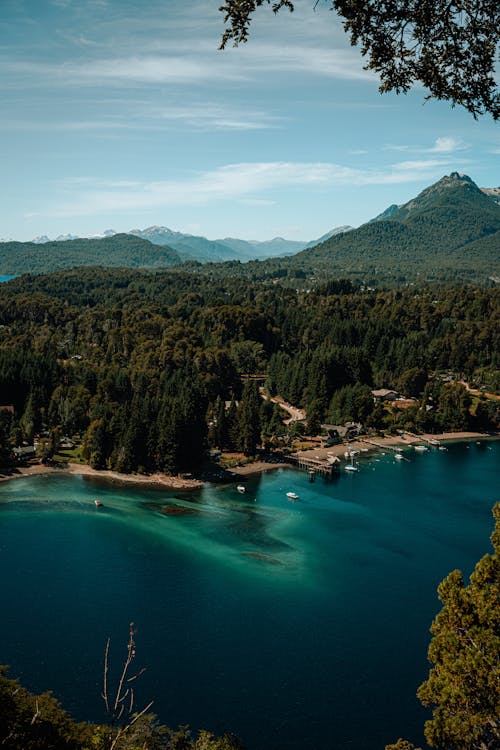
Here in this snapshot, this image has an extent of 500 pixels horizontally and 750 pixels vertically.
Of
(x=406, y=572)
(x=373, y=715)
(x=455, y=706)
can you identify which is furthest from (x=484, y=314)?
(x=455, y=706)

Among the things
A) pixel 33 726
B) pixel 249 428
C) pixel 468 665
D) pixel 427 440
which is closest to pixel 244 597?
pixel 33 726

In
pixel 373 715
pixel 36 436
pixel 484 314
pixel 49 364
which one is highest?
pixel 484 314

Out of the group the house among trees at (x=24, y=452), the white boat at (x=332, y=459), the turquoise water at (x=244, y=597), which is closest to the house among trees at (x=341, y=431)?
the white boat at (x=332, y=459)

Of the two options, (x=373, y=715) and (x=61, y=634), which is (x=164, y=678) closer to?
(x=61, y=634)

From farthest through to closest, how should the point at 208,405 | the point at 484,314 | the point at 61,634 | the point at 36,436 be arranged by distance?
the point at 484,314 < the point at 208,405 < the point at 36,436 < the point at 61,634

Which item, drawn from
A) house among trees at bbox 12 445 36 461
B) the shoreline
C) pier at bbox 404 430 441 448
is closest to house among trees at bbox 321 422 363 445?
the shoreline

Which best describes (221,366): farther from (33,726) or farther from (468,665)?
(468,665)
